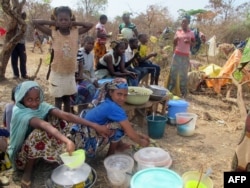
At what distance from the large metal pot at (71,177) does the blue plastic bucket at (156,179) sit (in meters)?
0.51

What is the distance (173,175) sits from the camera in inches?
80.6

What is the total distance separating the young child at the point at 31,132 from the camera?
100.0 inches

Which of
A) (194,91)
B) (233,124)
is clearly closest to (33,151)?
(233,124)

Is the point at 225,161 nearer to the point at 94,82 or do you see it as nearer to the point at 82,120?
the point at 82,120

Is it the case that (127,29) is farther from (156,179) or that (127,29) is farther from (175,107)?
(156,179)

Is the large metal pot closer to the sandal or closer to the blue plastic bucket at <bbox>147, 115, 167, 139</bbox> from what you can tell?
the sandal

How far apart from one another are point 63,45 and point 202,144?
2.14 m

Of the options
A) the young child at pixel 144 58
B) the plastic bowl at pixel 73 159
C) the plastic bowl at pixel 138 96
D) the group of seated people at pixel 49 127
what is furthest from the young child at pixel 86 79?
the plastic bowl at pixel 73 159

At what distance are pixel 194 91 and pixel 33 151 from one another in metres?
4.66

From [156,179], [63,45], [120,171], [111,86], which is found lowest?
[120,171]

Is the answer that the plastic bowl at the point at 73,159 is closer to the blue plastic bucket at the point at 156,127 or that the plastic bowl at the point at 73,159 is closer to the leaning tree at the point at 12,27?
the blue plastic bucket at the point at 156,127

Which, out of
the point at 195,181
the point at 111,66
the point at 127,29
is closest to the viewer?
the point at 195,181

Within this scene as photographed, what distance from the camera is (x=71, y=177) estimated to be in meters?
2.30

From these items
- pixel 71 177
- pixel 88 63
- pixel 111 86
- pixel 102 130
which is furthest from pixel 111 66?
pixel 71 177
